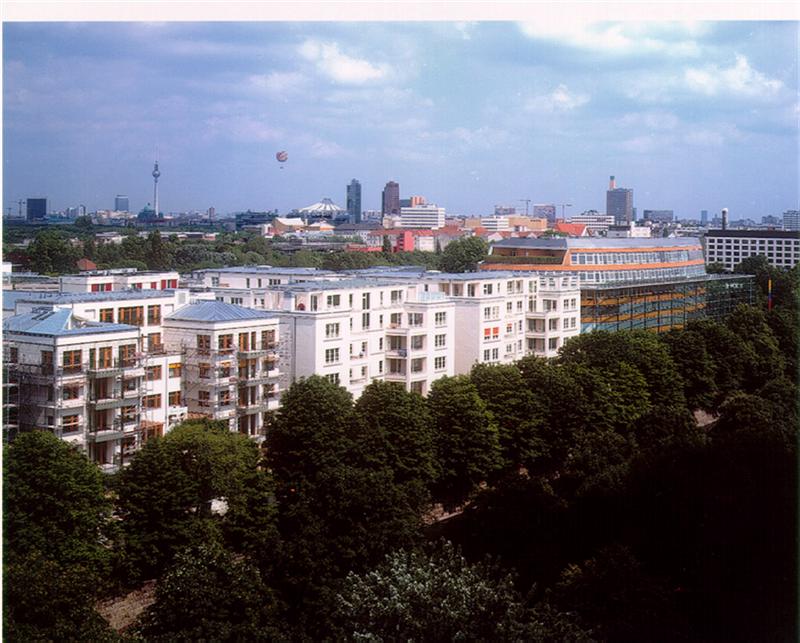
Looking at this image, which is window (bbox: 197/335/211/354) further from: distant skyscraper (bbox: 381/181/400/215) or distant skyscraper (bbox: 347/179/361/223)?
distant skyscraper (bbox: 381/181/400/215)

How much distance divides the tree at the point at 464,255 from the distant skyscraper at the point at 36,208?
1041 centimetres

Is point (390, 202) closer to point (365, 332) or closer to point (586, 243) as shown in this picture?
point (586, 243)

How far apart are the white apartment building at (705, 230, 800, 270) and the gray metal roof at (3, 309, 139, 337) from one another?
1899 cm

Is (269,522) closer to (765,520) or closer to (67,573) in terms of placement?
(67,573)

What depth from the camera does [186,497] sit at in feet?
19.1

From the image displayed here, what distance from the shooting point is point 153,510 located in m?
5.73

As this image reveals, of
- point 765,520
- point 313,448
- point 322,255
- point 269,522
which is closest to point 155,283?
point 313,448

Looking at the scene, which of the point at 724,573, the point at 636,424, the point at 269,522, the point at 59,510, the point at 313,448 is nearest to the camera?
the point at 724,573

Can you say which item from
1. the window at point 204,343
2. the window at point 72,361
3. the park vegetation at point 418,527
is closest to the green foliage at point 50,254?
the window at point 204,343

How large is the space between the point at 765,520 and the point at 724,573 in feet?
1.32

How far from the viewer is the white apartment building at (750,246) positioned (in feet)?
80.5

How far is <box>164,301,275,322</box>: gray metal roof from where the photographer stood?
8195 millimetres

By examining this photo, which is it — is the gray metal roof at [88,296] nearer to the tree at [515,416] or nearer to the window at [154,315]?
the window at [154,315]

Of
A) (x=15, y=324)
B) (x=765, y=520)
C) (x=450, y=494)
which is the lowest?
(x=450, y=494)
